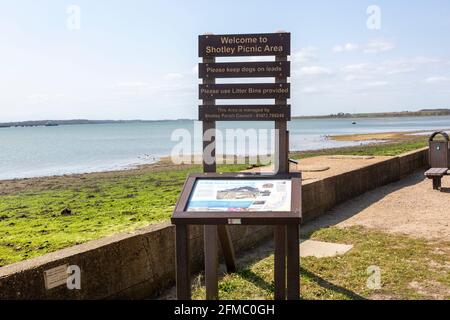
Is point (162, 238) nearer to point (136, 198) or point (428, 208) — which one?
point (428, 208)

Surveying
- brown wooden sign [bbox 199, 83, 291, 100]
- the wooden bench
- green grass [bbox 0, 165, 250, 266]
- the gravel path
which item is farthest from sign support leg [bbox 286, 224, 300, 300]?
the wooden bench

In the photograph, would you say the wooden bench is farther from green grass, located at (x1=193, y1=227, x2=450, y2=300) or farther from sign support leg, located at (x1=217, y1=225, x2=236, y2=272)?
sign support leg, located at (x1=217, y1=225, x2=236, y2=272)

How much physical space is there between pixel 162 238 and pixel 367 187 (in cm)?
774

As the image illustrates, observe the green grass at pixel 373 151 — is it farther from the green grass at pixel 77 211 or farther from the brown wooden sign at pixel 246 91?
the brown wooden sign at pixel 246 91

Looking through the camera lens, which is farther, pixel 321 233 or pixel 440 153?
pixel 440 153

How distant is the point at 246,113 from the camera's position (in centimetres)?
492

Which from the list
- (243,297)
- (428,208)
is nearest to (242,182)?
(243,297)

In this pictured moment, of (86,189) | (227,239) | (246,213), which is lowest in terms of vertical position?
(86,189)

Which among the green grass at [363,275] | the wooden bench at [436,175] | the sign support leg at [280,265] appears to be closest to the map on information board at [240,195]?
the sign support leg at [280,265]

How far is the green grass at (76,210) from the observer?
33.1ft

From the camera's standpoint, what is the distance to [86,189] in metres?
20.9

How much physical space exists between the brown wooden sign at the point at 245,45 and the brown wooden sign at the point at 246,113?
534 millimetres

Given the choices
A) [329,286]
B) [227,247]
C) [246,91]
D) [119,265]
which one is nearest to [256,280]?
[227,247]
